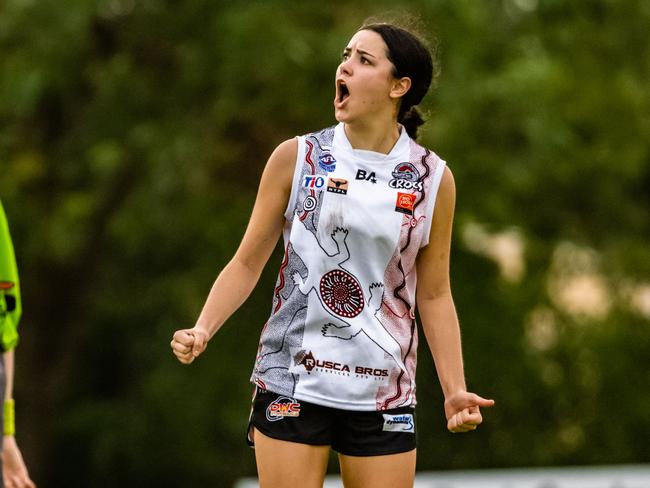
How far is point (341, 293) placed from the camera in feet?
12.8

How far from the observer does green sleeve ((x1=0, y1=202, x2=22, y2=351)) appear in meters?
3.83

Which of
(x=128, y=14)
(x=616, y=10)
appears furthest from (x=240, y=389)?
(x=616, y=10)

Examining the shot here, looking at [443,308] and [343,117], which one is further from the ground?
[343,117]

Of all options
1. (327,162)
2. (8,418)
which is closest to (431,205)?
(327,162)

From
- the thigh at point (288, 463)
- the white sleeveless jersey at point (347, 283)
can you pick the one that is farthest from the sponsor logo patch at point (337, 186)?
the thigh at point (288, 463)

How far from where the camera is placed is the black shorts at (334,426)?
3906mm

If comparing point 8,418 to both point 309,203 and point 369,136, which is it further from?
point 369,136

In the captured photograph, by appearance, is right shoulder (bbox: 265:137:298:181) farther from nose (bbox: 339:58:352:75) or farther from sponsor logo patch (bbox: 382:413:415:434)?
sponsor logo patch (bbox: 382:413:415:434)

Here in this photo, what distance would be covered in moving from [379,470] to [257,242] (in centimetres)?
76

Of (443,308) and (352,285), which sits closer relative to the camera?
(352,285)

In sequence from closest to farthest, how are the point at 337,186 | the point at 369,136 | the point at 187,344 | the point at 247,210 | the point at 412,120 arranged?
the point at 187,344, the point at 337,186, the point at 369,136, the point at 412,120, the point at 247,210

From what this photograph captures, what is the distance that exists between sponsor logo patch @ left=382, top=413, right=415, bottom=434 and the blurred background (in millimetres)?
7525

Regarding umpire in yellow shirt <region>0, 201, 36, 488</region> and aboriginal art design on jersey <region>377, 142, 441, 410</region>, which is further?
aboriginal art design on jersey <region>377, 142, 441, 410</region>

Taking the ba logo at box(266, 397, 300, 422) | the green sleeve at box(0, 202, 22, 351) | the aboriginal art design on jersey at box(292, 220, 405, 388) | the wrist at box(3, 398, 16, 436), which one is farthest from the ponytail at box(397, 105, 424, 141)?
the wrist at box(3, 398, 16, 436)
